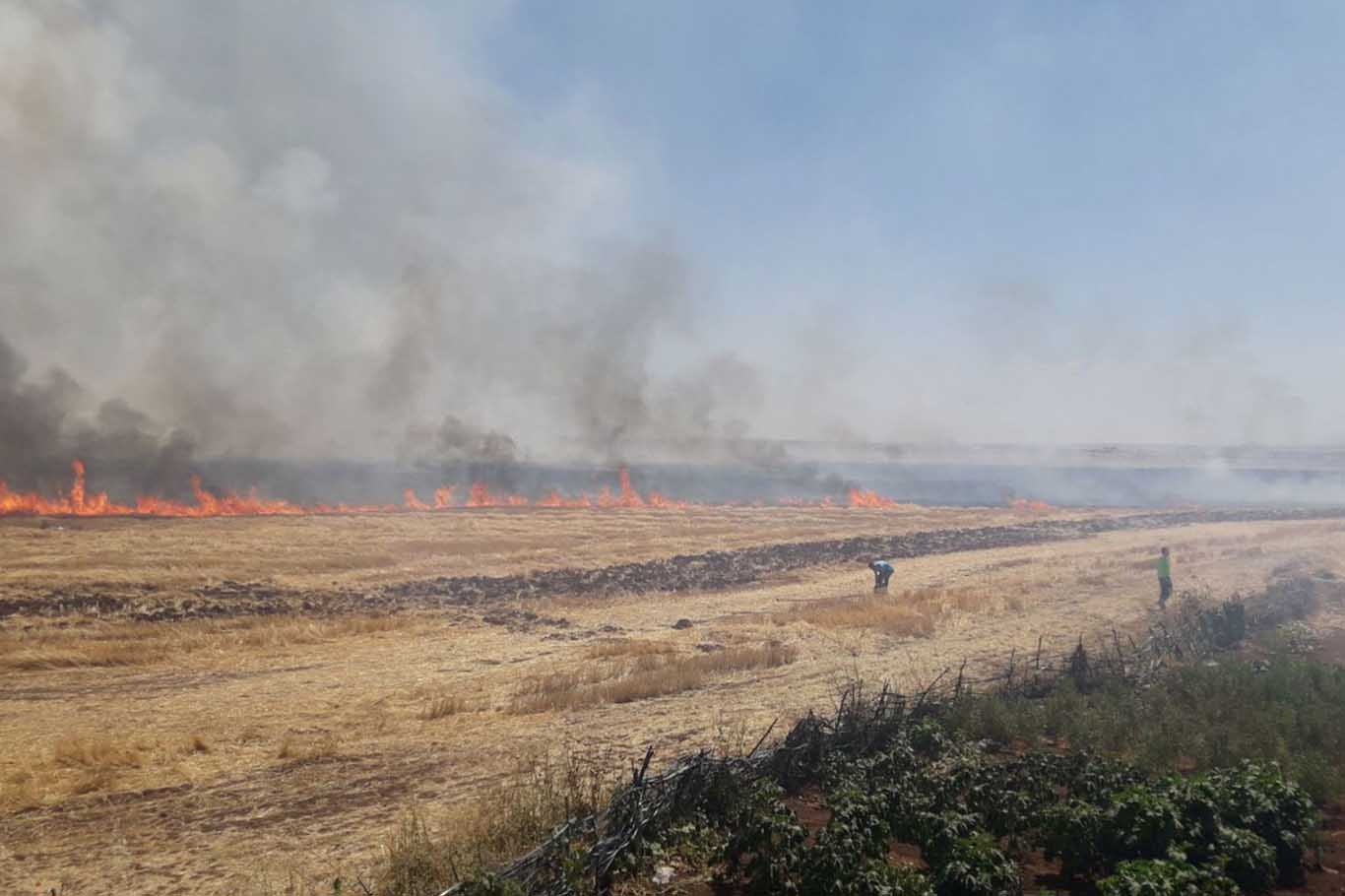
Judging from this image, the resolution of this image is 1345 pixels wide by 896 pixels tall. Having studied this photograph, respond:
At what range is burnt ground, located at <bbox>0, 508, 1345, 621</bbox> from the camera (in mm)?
23266

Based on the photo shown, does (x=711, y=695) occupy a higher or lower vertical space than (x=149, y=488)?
lower

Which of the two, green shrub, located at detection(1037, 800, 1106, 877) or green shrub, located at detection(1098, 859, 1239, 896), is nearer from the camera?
green shrub, located at detection(1098, 859, 1239, 896)

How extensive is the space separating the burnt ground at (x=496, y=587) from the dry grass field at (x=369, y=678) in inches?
37.6

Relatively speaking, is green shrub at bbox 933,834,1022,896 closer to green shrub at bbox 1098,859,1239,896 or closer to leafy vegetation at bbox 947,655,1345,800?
green shrub at bbox 1098,859,1239,896

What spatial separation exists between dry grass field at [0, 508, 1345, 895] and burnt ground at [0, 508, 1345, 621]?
0.95m

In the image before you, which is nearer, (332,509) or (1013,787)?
(1013,787)

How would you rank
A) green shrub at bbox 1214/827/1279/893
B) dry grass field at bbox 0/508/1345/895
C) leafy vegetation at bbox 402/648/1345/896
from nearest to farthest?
leafy vegetation at bbox 402/648/1345/896
green shrub at bbox 1214/827/1279/893
dry grass field at bbox 0/508/1345/895

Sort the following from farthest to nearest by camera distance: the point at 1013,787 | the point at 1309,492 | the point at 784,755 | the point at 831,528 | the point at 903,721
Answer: the point at 1309,492 < the point at 831,528 < the point at 903,721 < the point at 784,755 < the point at 1013,787

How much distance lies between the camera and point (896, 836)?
27.0ft

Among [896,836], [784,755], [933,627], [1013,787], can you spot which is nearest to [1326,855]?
[1013,787]

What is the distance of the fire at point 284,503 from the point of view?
44.8m

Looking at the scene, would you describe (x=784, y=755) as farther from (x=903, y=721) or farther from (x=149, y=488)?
(x=149, y=488)

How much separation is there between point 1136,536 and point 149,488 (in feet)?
201

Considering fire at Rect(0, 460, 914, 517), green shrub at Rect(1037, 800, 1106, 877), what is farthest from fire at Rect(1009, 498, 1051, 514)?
green shrub at Rect(1037, 800, 1106, 877)
